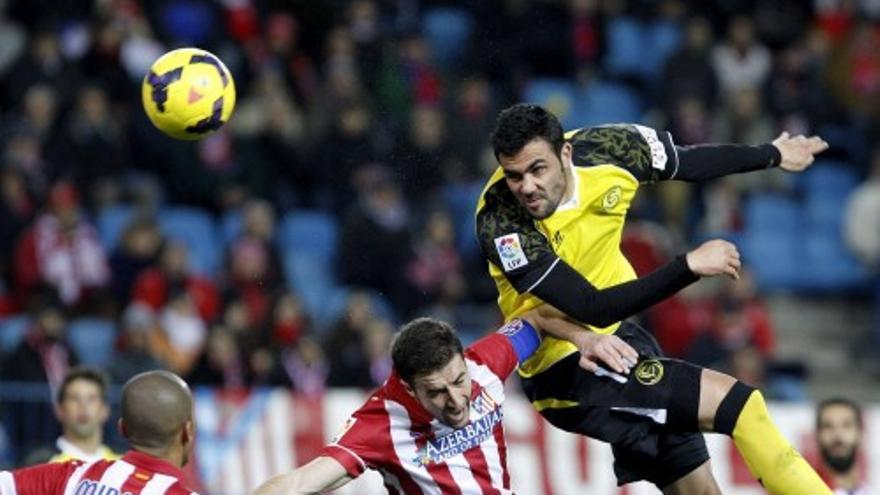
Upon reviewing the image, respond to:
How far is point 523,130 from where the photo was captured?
308 inches

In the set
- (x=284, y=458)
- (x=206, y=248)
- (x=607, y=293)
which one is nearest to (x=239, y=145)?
(x=206, y=248)

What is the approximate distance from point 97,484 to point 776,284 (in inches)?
407

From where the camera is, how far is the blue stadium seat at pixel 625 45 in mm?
17656

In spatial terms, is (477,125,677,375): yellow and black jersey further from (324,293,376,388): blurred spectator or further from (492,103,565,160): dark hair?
(324,293,376,388): blurred spectator

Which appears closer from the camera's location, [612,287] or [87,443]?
[612,287]

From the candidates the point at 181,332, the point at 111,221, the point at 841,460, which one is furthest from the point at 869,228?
the point at 841,460

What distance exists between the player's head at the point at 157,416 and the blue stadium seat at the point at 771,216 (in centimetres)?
994

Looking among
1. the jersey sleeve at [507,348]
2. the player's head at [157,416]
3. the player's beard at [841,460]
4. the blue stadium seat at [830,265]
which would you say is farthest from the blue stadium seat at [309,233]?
the player's head at [157,416]

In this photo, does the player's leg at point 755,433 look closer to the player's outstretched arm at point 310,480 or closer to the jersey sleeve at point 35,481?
the player's outstretched arm at point 310,480

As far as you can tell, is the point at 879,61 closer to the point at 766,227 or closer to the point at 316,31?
the point at 766,227

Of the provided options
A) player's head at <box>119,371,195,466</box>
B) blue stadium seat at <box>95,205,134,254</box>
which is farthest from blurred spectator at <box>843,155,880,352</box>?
player's head at <box>119,371,195,466</box>

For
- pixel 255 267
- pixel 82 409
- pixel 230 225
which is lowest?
pixel 82 409

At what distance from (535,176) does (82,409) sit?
269 centimetres

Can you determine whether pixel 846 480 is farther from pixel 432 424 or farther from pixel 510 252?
pixel 432 424
